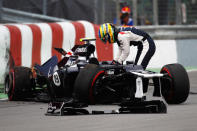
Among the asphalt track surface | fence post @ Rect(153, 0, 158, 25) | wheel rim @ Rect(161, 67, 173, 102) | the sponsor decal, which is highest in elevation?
fence post @ Rect(153, 0, 158, 25)

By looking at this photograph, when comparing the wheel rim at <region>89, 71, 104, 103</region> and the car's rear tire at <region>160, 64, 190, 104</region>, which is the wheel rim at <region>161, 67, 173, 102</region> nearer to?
the car's rear tire at <region>160, 64, 190, 104</region>

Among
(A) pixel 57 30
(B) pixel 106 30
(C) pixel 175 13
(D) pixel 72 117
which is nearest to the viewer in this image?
(D) pixel 72 117

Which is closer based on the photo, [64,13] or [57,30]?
[57,30]

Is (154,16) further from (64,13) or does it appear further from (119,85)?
(119,85)

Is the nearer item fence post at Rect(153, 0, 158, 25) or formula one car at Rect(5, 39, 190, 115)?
formula one car at Rect(5, 39, 190, 115)

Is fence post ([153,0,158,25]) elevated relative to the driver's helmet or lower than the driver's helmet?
elevated

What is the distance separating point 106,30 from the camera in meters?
10.5

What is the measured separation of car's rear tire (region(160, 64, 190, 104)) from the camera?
9.34 m

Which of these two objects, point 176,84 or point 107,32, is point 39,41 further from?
point 176,84

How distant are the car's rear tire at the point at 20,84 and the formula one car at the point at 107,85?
0.54 meters

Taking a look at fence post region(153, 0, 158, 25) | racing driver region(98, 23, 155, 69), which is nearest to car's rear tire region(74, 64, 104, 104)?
racing driver region(98, 23, 155, 69)

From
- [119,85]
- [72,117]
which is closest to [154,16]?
[119,85]

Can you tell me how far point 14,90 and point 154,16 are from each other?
10.1 m

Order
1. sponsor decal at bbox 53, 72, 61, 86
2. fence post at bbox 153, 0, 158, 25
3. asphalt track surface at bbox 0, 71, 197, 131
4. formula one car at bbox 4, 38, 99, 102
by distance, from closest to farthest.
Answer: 1. asphalt track surface at bbox 0, 71, 197, 131
2. sponsor decal at bbox 53, 72, 61, 86
3. formula one car at bbox 4, 38, 99, 102
4. fence post at bbox 153, 0, 158, 25
